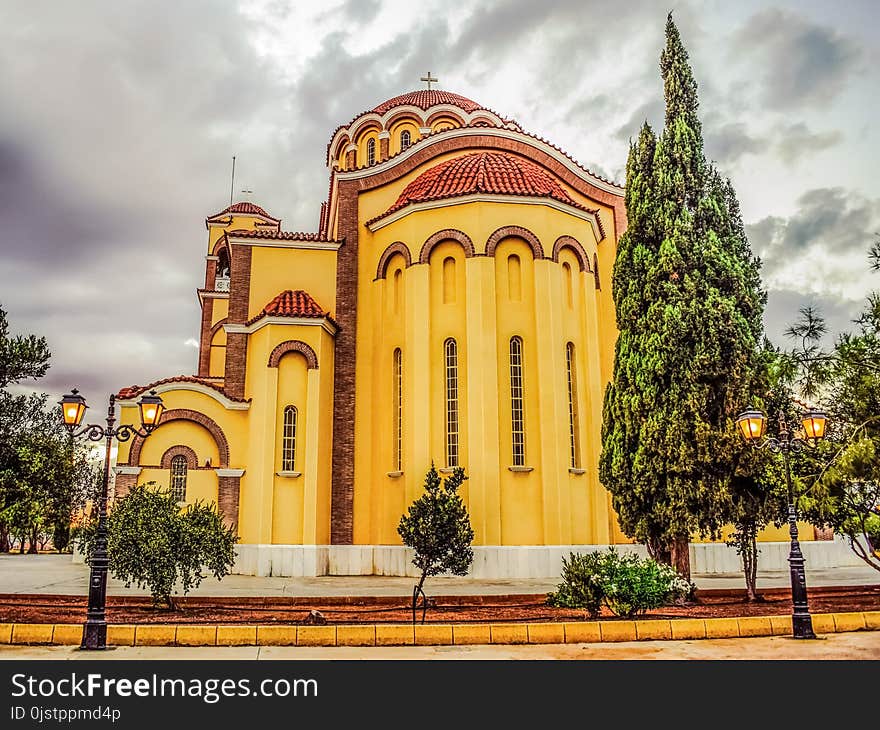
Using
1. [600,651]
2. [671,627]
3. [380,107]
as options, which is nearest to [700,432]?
[671,627]

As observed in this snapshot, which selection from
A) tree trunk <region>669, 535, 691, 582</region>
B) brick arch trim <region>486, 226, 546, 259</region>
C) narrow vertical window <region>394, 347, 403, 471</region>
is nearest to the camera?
tree trunk <region>669, 535, 691, 582</region>

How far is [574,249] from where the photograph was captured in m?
20.1

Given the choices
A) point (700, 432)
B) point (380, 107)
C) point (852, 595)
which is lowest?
point (852, 595)

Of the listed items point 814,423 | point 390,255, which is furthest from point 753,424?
point 390,255

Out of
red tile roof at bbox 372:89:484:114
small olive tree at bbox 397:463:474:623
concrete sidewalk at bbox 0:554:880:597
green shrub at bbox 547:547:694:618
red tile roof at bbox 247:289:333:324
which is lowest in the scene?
concrete sidewalk at bbox 0:554:880:597

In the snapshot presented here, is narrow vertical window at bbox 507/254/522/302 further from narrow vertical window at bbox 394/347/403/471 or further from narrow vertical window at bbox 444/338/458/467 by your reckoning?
narrow vertical window at bbox 394/347/403/471

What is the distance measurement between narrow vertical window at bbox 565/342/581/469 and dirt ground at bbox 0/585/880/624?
5344 millimetres

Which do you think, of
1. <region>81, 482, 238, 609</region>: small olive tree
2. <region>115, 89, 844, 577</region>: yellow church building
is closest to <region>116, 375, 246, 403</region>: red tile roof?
<region>115, 89, 844, 577</region>: yellow church building

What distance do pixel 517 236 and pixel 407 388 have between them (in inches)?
201

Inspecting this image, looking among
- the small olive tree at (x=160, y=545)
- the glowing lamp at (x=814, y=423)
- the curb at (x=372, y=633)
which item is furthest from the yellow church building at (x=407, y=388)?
the glowing lamp at (x=814, y=423)

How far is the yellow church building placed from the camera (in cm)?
1798

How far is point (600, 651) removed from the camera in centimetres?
862

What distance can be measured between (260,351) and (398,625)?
41.1 feet

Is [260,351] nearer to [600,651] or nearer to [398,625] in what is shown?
[398,625]
